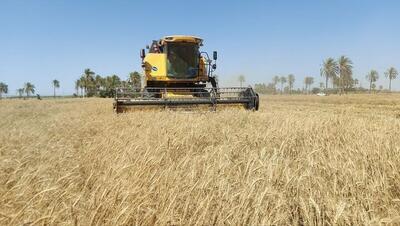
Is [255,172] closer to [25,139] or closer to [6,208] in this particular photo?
[6,208]

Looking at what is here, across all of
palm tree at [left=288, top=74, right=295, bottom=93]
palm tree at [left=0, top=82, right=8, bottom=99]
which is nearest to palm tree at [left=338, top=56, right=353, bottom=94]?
palm tree at [left=288, top=74, right=295, bottom=93]

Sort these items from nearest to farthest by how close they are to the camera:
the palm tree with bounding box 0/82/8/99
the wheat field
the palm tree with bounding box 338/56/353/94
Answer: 1. the wheat field
2. the palm tree with bounding box 338/56/353/94
3. the palm tree with bounding box 0/82/8/99

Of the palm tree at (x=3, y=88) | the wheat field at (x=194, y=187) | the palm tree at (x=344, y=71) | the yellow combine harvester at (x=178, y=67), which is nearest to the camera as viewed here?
the wheat field at (x=194, y=187)

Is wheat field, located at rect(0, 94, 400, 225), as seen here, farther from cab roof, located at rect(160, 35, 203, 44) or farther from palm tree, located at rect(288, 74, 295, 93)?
palm tree, located at rect(288, 74, 295, 93)

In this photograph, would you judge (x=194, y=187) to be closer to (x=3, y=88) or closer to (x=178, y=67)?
(x=178, y=67)

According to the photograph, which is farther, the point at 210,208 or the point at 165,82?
the point at 165,82

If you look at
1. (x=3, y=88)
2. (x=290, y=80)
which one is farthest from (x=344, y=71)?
(x=3, y=88)

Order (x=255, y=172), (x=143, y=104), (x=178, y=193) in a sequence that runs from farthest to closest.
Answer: (x=143, y=104) < (x=255, y=172) < (x=178, y=193)

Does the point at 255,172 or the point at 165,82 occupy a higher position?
the point at 165,82

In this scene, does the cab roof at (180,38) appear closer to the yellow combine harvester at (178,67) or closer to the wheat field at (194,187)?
the yellow combine harvester at (178,67)

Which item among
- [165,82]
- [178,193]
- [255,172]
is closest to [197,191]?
[178,193]

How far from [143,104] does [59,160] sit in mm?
8189

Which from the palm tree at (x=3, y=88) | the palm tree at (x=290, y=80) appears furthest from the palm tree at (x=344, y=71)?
the palm tree at (x=3, y=88)

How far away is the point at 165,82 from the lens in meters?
14.7
